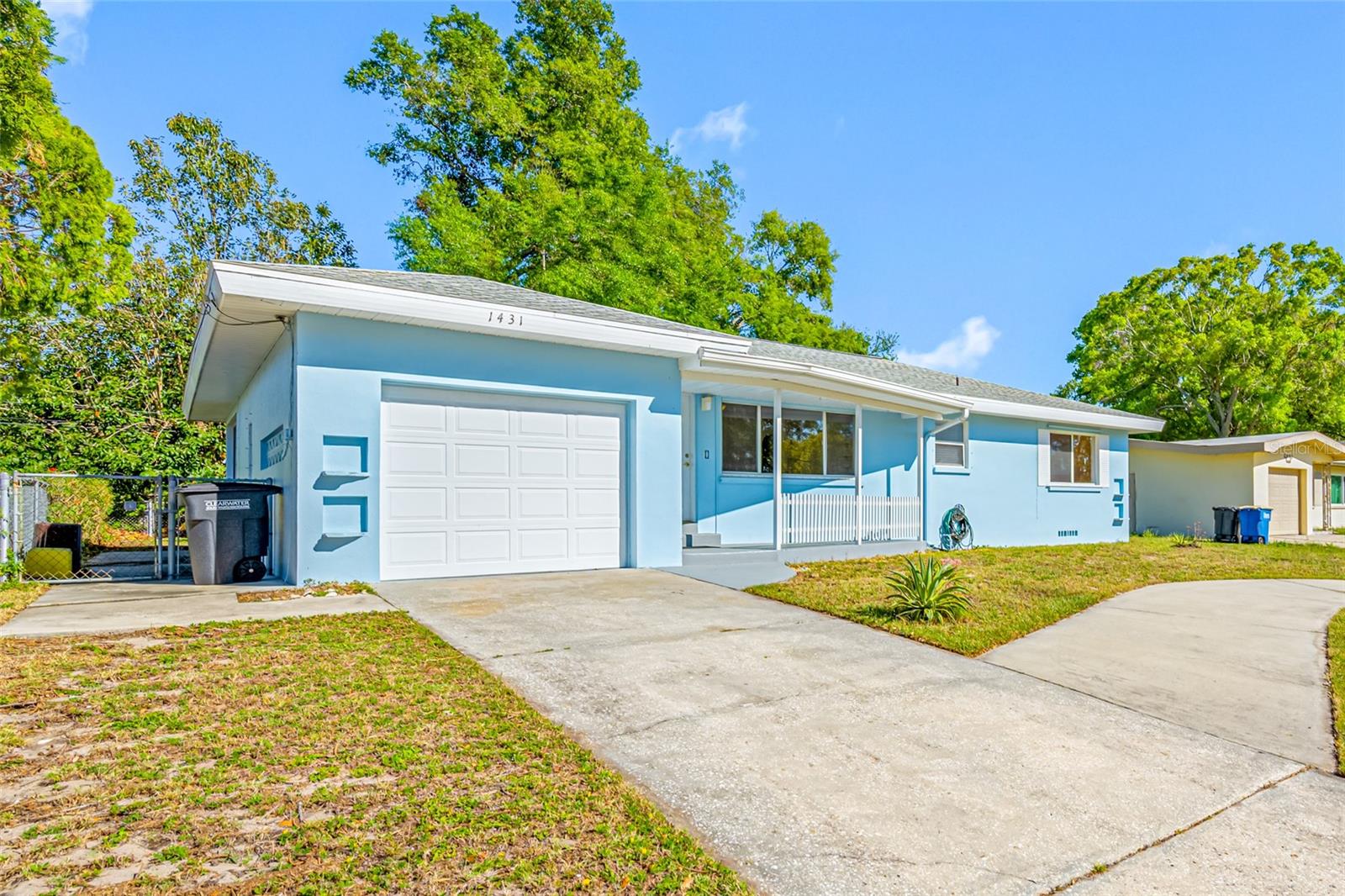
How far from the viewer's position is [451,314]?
786 centimetres

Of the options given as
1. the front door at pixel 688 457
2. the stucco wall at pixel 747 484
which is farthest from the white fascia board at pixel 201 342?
the stucco wall at pixel 747 484

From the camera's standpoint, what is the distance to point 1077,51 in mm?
12211

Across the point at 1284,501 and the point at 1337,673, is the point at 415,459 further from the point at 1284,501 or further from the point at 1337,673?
the point at 1284,501

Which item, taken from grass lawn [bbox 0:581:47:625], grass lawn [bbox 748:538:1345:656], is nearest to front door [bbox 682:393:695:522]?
grass lawn [bbox 748:538:1345:656]

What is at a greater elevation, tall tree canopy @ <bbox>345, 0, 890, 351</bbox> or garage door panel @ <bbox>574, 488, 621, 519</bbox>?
tall tree canopy @ <bbox>345, 0, 890, 351</bbox>

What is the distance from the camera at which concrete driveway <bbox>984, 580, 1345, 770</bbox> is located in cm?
409

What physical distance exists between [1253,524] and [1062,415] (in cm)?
625

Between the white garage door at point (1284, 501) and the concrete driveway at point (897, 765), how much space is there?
20.9 meters

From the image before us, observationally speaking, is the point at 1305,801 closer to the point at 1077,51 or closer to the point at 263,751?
the point at 263,751

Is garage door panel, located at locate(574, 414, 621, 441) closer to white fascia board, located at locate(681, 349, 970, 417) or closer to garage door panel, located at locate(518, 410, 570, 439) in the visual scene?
garage door panel, located at locate(518, 410, 570, 439)

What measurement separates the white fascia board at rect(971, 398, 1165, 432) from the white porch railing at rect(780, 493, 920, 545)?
2515 millimetres

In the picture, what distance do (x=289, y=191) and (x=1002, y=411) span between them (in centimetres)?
2309

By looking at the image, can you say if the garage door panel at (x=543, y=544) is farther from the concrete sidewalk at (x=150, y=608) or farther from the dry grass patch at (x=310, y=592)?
the concrete sidewalk at (x=150, y=608)

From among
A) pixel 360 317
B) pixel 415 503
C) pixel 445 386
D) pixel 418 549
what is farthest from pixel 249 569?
pixel 360 317
